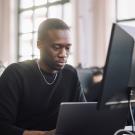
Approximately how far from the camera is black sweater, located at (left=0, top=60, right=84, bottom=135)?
5.14 feet

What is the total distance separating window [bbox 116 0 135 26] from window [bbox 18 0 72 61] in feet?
4.02

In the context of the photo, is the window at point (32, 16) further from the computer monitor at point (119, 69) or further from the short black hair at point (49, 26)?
the computer monitor at point (119, 69)

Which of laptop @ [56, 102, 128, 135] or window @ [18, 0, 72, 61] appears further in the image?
window @ [18, 0, 72, 61]

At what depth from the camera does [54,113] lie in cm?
169

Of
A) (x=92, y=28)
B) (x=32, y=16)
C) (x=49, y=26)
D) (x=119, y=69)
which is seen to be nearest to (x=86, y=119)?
(x=119, y=69)

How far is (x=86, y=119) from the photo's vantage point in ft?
4.44

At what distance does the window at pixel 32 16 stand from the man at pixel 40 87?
13.8 ft

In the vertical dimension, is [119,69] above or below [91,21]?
below

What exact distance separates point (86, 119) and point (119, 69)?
0.28 m

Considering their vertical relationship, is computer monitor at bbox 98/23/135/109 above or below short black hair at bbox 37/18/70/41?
below

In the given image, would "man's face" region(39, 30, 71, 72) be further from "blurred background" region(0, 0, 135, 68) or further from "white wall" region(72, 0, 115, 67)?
"white wall" region(72, 0, 115, 67)

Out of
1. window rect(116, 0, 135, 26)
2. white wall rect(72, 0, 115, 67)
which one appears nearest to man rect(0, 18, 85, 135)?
white wall rect(72, 0, 115, 67)

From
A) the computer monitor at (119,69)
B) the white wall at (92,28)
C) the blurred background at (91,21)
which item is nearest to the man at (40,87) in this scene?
the computer monitor at (119,69)

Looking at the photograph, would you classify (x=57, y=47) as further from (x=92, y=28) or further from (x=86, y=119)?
(x=92, y=28)
